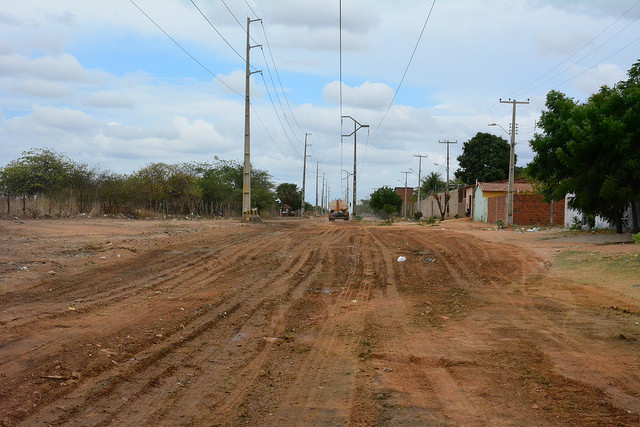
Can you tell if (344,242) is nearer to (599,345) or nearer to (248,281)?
(248,281)

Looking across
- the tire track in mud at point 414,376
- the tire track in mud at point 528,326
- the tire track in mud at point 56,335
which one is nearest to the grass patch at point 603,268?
the tire track in mud at point 528,326

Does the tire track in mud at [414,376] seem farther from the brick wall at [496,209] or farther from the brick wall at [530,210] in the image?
the brick wall at [496,209]

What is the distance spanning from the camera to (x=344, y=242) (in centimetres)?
2075

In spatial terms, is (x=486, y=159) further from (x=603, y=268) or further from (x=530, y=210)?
(x=603, y=268)

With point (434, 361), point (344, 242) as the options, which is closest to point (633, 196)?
point (344, 242)

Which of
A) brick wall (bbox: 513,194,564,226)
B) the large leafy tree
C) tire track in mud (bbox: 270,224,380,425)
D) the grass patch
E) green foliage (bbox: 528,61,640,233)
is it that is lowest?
tire track in mud (bbox: 270,224,380,425)

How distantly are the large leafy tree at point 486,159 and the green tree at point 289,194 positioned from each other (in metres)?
44.8

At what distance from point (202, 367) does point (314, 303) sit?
A: 12.4 feet

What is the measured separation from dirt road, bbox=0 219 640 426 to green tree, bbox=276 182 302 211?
99.5 m

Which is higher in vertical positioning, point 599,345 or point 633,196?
point 633,196

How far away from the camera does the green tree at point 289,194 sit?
368 feet

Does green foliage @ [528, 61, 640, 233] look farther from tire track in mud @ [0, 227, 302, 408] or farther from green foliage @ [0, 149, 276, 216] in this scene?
green foliage @ [0, 149, 276, 216]

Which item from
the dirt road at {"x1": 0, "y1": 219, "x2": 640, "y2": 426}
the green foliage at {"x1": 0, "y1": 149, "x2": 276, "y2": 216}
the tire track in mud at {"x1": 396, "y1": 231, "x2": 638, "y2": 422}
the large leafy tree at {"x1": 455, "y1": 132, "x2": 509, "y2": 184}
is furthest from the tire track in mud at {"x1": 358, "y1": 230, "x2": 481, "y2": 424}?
the large leafy tree at {"x1": 455, "y1": 132, "x2": 509, "y2": 184}

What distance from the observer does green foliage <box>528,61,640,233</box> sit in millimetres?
18891
